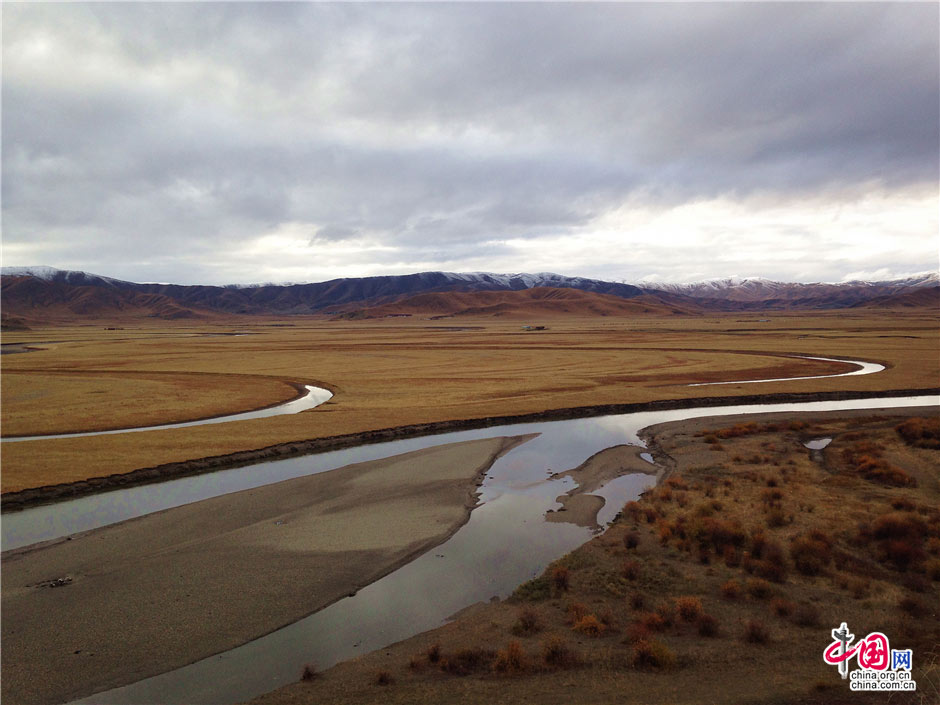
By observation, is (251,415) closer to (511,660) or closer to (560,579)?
(560,579)

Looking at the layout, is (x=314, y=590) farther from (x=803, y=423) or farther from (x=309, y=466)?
(x=803, y=423)

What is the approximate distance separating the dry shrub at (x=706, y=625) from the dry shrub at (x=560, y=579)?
289cm

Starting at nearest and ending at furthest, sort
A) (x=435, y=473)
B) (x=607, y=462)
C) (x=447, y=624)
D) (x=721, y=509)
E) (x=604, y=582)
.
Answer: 1. (x=447, y=624)
2. (x=604, y=582)
3. (x=721, y=509)
4. (x=435, y=473)
5. (x=607, y=462)

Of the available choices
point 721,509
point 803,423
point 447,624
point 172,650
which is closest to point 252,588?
point 172,650

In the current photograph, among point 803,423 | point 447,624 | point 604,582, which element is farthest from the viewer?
point 803,423

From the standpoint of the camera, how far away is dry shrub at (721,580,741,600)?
11336mm

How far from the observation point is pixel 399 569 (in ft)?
44.1

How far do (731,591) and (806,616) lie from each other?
1.45m

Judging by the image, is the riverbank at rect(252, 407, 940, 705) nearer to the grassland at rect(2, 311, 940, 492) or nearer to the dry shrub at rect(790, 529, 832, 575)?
the dry shrub at rect(790, 529, 832, 575)

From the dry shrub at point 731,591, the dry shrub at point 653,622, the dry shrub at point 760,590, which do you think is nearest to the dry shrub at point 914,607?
the dry shrub at point 760,590

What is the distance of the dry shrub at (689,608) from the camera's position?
10.5 metres

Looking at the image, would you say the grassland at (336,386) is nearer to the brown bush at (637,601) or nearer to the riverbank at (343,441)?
the riverbank at (343,441)

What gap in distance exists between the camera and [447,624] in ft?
35.8

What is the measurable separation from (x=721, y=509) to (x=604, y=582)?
6212mm
